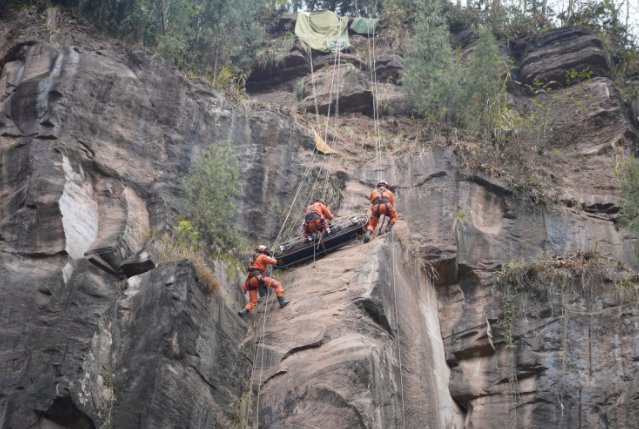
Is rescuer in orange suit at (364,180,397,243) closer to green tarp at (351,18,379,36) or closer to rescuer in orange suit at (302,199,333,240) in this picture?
rescuer in orange suit at (302,199,333,240)

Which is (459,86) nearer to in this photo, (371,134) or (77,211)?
(371,134)

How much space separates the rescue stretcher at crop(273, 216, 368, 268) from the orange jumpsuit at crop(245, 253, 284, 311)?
738 millimetres

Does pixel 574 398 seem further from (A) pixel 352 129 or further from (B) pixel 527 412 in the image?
(A) pixel 352 129

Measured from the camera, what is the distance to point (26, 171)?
54.7ft

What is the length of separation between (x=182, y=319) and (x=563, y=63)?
13.4m

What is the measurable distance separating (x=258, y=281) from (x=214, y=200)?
6.72 feet

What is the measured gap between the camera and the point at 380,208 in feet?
56.6

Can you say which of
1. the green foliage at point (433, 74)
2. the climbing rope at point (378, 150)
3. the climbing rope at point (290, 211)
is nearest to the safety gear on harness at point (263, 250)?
the climbing rope at point (290, 211)

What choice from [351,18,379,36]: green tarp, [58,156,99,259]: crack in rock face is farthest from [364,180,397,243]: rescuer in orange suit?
[351,18,379,36]: green tarp

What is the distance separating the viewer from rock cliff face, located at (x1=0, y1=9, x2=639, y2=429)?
46.2 ft

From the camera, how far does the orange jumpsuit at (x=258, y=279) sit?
16.4m

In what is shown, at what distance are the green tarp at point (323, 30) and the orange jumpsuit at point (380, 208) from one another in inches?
344

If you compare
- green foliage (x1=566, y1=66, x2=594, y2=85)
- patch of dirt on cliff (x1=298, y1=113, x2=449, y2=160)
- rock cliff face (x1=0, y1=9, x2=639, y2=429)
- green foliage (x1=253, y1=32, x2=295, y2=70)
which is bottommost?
rock cliff face (x1=0, y1=9, x2=639, y2=429)

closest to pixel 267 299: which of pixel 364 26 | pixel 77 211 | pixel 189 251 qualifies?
pixel 189 251
